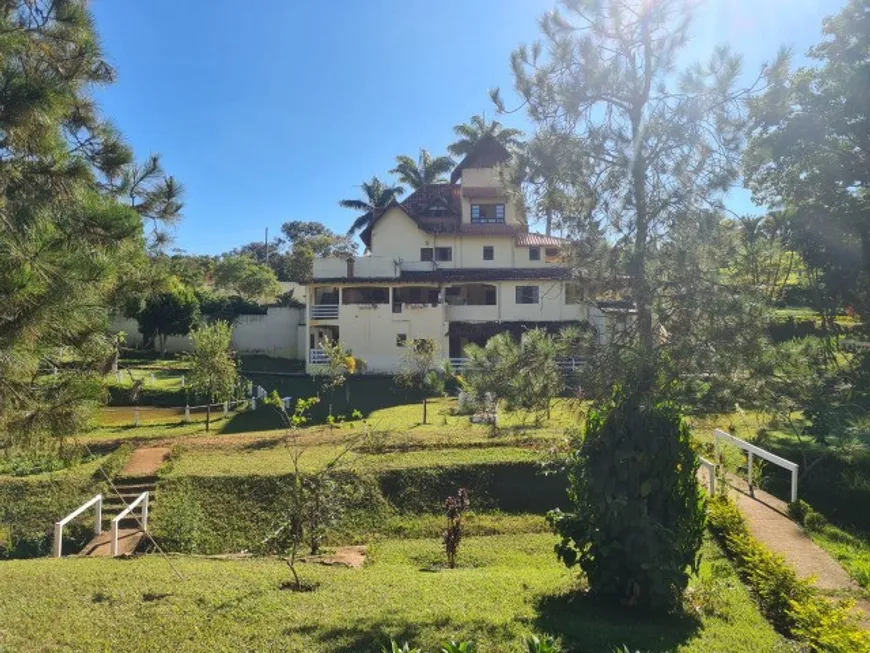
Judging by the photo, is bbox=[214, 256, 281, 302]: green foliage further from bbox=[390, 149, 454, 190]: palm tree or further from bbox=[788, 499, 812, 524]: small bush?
bbox=[788, 499, 812, 524]: small bush

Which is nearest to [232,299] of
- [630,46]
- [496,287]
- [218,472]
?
[496,287]

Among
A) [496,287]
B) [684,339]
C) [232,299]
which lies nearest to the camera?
[684,339]

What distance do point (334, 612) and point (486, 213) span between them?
94.4 ft

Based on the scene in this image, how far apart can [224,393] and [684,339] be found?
56.7 ft

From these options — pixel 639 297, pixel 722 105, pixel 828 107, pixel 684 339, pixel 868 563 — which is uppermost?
pixel 828 107

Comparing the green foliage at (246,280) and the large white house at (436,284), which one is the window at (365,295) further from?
the green foliage at (246,280)

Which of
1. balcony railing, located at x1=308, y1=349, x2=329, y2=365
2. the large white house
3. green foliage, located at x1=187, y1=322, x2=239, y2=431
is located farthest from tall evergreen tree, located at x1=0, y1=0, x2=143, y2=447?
balcony railing, located at x1=308, y1=349, x2=329, y2=365

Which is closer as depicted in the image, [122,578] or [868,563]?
[122,578]

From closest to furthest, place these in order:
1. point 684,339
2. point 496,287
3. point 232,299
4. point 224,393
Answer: point 684,339 < point 224,393 < point 496,287 < point 232,299

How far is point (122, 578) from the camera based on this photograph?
646 centimetres

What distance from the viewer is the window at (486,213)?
32.1 metres

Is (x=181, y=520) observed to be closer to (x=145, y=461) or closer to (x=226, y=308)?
(x=145, y=461)

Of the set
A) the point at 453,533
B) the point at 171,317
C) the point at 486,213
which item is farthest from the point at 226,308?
the point at 453,533

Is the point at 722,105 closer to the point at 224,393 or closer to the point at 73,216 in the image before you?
the point at 73,216
